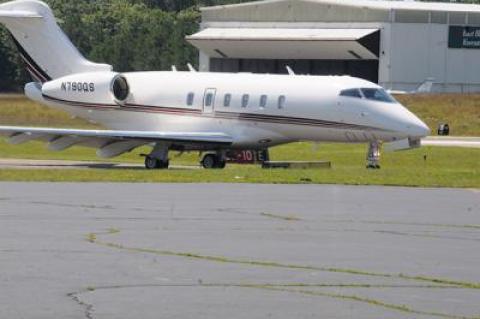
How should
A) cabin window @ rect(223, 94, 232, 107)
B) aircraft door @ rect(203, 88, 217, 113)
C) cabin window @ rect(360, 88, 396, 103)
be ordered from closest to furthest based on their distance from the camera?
cabin window @ rect(360, 88, 396, 103)
cabin window @ rect(223, 94, 232, 107)
aircraft door @ rect(203, 88, 217, 113)

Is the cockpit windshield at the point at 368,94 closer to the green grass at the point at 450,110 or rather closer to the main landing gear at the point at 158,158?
the main landing gear at the point at 158,158

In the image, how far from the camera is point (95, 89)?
1519 inches

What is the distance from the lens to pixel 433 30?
7812 cm

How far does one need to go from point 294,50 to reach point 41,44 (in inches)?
1575

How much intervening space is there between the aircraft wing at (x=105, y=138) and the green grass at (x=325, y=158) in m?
1.20

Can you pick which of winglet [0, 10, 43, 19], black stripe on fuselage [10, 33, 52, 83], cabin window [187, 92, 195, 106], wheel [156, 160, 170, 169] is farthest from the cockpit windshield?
winglet [0, 10, 43, 19]

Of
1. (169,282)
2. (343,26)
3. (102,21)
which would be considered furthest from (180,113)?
(102,21)

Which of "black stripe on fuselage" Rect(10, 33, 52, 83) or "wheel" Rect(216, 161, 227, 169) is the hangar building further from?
"wheel" Rect(216, 161, 227, 169)

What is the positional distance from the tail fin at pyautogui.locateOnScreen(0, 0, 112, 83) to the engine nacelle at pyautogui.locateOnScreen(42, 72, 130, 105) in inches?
71.9

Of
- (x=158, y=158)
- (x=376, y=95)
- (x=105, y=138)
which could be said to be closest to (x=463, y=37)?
(x=376, y=95)

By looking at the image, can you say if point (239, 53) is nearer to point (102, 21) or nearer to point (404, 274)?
point (102, 21)

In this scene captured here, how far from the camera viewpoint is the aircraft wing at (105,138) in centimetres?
3547

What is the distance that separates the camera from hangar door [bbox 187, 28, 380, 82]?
255 ft

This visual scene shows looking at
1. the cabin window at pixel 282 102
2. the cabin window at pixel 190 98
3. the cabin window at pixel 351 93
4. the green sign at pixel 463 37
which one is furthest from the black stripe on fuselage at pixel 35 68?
the green sign at pixel 463 37
